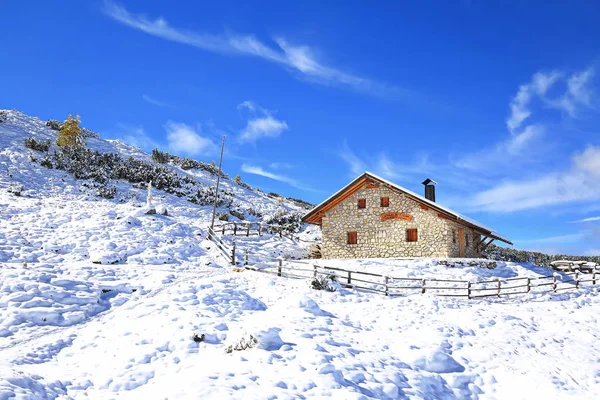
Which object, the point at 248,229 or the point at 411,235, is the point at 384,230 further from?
the point at 248,229

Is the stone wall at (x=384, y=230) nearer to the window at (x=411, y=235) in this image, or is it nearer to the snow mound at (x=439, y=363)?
the window at (x=411, y=235)

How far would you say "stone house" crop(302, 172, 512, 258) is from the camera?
2848 centimetres

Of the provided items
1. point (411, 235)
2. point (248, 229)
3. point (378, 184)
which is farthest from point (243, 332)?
point (248, 229)

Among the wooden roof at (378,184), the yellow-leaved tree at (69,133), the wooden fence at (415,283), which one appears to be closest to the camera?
the wooden fence at (415,283)

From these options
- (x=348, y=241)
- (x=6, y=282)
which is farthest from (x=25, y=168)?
(x=348, y=241)

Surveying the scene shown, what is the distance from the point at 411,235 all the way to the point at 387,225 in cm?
183

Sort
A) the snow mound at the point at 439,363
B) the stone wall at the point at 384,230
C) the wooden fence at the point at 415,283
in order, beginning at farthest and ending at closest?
the stone wall at the point at 384,230, the wooden fence at the point at 415,283, the snow mound at the point at 439,363

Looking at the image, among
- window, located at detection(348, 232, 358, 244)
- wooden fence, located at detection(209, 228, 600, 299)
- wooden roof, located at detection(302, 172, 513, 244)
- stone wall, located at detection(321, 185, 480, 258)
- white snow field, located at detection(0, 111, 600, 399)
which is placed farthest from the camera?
window, located at detection(348, 232, 358, 244)

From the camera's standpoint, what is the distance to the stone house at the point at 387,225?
28484 mm

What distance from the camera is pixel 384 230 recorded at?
1167 inches

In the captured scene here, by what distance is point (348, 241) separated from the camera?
100 ft

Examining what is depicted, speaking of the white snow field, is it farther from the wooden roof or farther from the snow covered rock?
the wooden roof

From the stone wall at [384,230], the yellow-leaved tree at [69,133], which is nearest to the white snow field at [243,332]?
the stone wall at [384,230]

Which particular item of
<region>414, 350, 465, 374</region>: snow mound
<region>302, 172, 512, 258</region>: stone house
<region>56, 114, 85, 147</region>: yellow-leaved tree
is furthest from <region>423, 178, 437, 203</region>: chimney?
<region>56, 114, 85, 147</region>: yellow-leaved tree
